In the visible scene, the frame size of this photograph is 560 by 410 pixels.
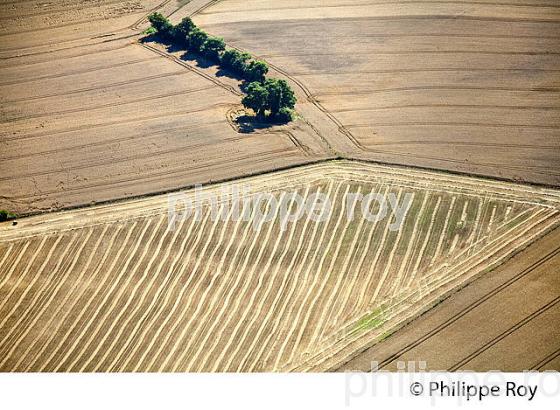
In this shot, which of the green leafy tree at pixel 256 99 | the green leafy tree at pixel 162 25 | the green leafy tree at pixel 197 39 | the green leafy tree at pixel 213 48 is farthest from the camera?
the green leafy tree at pixel 162 25

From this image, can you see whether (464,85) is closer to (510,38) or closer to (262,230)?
(510,38)

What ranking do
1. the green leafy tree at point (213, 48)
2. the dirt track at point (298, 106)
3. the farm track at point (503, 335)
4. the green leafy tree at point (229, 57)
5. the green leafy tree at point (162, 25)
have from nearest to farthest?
the farm track at point (503, 335)
the dirt track at point (298, 106)
the green leafy tree at point (229, 57)
the green leafy tree at point (213, 48)
the green leafy tree at point (162, 25)

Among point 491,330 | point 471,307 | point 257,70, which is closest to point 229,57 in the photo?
point 257,70

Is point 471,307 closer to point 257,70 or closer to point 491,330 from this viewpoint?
point 491,330

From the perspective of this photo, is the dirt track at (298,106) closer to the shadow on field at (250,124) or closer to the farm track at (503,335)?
the farm track at (503,335)

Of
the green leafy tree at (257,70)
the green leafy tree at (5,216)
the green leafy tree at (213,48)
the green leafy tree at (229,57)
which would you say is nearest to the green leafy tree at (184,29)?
the green leafy tree at (213,48)

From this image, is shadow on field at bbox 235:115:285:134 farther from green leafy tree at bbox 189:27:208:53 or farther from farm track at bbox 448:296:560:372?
farm track at bbox 448:296:560:372

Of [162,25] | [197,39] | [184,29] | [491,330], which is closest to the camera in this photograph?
[491,330]

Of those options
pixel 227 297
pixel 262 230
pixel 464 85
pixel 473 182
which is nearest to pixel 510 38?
pixel 464 85
